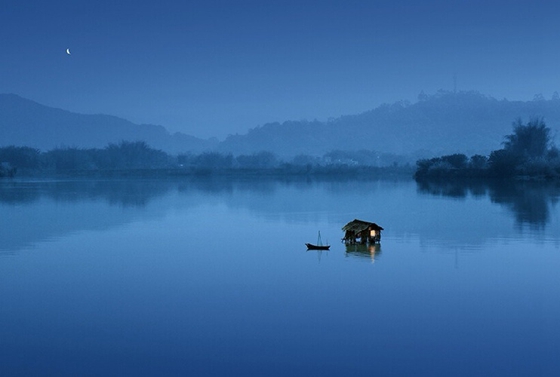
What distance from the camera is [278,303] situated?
1062 cm

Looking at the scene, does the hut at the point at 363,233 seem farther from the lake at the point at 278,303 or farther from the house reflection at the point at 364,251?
the lake at the point at 278,303

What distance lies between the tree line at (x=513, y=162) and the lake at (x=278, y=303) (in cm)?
4294

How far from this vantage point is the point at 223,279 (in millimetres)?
12758

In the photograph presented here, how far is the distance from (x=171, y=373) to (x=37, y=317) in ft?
10.9

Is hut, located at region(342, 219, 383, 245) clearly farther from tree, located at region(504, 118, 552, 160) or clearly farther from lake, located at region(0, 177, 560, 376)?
tree, located at region(504, 118, 552, 160)

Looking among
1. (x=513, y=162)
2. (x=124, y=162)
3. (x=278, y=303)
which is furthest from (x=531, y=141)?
(x=124, y=162)

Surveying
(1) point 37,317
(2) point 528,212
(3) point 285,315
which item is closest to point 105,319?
(1) point 37,317

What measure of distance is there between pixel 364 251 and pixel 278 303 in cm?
621

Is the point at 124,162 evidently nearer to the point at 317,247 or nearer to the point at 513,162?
the point at 513,162

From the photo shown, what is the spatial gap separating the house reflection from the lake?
0.10 metres

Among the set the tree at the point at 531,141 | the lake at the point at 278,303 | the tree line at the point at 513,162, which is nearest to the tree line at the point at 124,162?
the tree line at the point at 513,162

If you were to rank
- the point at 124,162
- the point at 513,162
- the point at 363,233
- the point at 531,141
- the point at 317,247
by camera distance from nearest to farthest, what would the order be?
the point at 317,247
the point at 363,233
the point at 513,162
the point at 531,141
the point at 124,162

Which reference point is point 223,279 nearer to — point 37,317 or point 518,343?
point 37,317

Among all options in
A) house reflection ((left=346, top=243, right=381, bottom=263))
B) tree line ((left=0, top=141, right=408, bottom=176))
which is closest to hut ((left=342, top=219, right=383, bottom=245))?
house reflection ((left=346, top=243, right=381, bottom=263))
